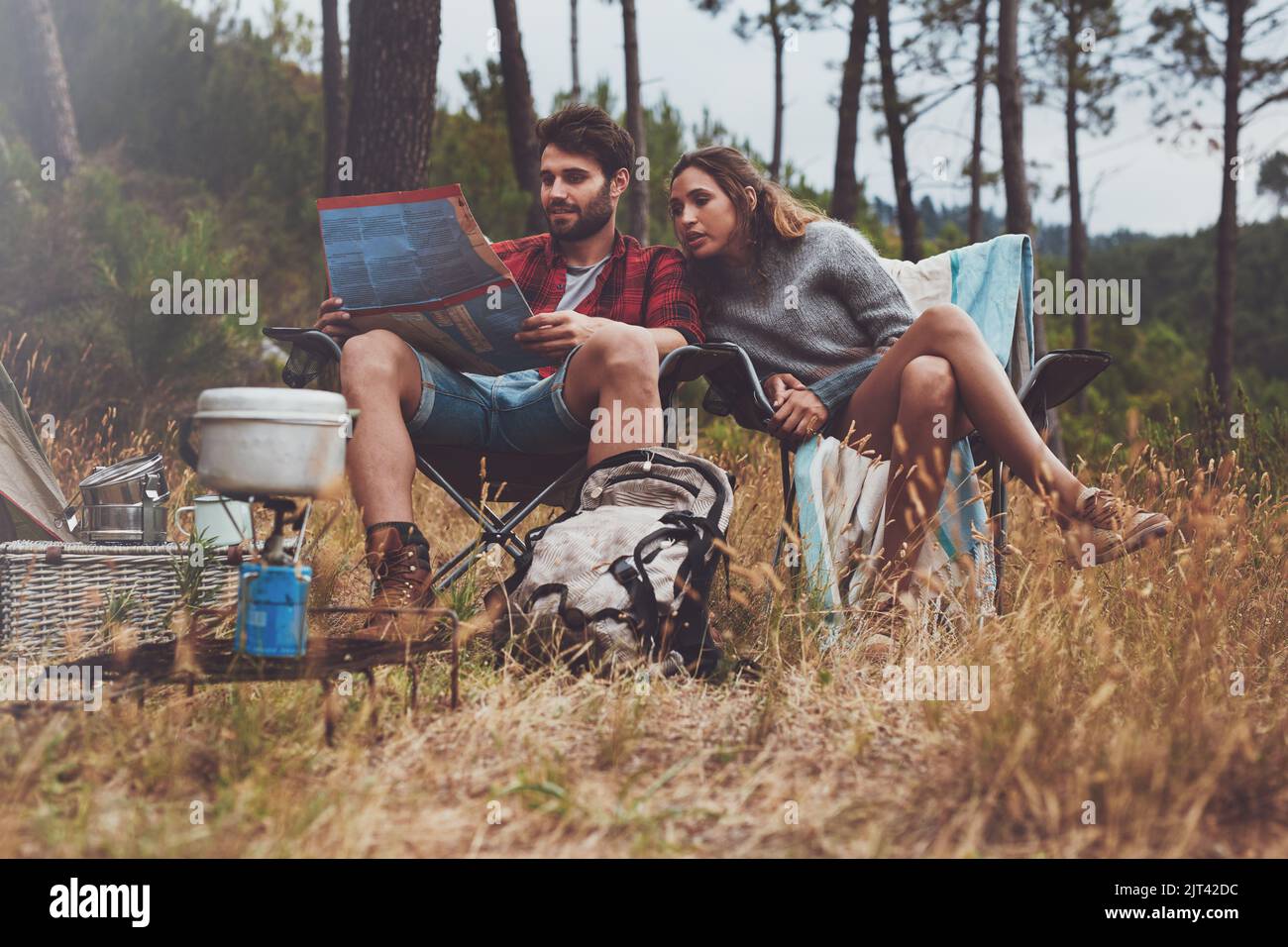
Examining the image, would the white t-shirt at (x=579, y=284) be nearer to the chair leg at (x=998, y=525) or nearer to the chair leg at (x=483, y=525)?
Answer: the chair leg at (x=483, y=525)

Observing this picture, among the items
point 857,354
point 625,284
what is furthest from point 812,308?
point 625,284

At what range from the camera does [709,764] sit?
1.78 m

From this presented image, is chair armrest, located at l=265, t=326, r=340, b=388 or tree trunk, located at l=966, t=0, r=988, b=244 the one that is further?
tree trunk, located at l=966, t=0, r=988, b=244

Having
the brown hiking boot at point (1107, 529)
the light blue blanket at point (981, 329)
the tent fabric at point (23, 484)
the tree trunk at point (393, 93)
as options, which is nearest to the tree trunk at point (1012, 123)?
the light blue blanket at point (981, 329)

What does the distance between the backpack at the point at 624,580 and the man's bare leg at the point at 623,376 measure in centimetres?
9

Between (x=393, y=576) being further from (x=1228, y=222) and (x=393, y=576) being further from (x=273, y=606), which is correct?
(x=1228, y=222)

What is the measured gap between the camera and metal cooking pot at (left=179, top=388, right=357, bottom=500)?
1.68m

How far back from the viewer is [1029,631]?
7.48 feet

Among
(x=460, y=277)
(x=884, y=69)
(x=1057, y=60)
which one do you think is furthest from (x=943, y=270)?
(x=1057, y=60)

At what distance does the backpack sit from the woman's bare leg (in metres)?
0.42

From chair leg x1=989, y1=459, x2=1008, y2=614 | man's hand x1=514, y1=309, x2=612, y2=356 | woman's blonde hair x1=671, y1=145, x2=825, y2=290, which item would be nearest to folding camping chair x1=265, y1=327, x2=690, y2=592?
man's hand x1=514, y1=309, x2=612, y2=356

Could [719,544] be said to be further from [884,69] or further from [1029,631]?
[884,69]

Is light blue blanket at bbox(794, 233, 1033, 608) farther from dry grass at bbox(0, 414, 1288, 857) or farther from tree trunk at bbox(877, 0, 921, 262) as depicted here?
tree trunk at bbox(877, 0, 921, 262)

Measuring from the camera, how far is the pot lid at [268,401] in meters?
1.67
